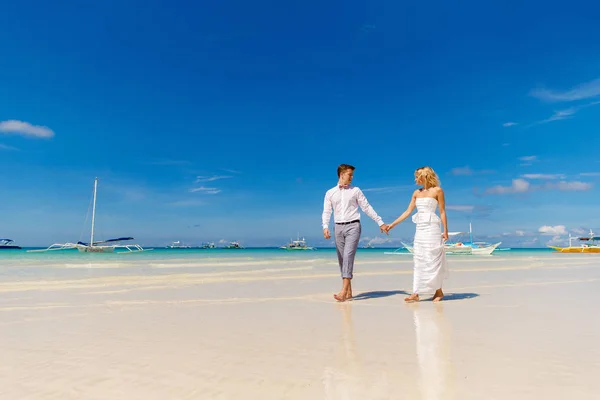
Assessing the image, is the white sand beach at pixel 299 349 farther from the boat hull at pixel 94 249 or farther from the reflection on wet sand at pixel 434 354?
the boat hull at pixel 94 249

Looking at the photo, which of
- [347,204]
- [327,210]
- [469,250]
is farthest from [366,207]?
[469,250]

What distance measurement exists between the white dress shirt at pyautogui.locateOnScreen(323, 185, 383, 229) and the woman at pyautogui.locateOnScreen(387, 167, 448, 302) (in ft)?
2.66

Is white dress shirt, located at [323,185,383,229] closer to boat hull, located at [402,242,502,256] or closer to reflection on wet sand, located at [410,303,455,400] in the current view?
reflection on wet sand, located at [410,303,455,400]

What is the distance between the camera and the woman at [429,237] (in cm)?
723

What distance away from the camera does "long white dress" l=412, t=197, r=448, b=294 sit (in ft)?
23.7

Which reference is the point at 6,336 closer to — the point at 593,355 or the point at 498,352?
the point at 498,352

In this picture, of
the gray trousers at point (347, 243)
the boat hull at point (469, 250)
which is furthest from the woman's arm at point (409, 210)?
the boat hull at point (469, 250)

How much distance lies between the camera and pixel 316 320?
537 centimetres

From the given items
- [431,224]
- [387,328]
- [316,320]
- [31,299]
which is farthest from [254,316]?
[31,299]

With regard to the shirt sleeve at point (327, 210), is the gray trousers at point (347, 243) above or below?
below

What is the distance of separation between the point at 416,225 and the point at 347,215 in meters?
1.28

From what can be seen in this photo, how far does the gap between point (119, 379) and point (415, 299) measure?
5264mm

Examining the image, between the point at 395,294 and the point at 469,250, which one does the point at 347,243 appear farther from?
the point at 469,250

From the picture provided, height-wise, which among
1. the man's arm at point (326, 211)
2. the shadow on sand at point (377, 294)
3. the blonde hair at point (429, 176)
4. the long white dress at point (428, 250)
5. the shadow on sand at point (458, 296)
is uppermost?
the blonde hair at point (429, 176)
